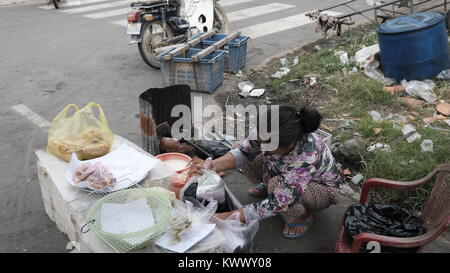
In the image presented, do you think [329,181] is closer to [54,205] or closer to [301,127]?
[301,127]

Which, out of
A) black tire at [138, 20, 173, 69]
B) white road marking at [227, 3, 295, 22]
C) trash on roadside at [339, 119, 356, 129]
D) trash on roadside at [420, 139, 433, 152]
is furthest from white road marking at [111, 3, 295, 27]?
trash on roadside at [420, 139, 433, 152]

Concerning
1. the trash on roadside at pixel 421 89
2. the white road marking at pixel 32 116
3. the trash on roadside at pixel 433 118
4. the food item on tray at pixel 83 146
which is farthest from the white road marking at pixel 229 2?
the food item on tray at pixel 83 146

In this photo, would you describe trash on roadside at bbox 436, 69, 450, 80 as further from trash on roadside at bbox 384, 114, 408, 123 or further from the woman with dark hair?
the woman with dark hair

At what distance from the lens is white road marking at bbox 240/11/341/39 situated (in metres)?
7.75

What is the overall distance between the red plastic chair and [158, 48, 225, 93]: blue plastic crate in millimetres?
2909

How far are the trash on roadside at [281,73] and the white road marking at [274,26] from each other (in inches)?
75.8

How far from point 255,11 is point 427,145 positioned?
6635 millimetres

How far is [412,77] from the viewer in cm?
490

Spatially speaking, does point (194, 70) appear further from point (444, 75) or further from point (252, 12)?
point (252, 12)

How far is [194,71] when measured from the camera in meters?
5.08

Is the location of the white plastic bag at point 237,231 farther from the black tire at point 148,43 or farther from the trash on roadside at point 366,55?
the black tire at point 148,43

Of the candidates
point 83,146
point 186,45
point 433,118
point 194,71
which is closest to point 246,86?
point 194,71

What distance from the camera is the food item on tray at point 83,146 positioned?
2824mm

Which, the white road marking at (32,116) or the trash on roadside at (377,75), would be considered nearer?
the white road marking at (32,116)
